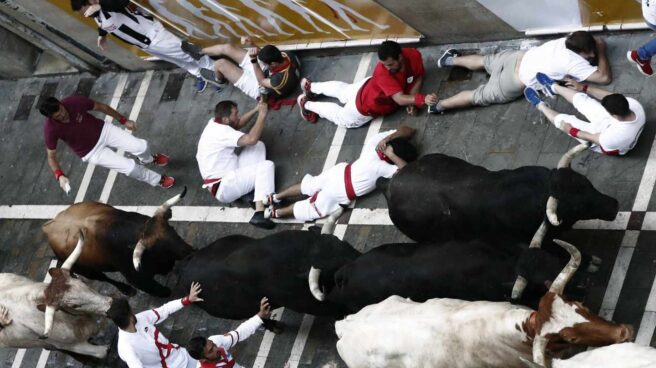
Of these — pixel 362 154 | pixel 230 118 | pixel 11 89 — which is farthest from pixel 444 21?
pixel 11 89

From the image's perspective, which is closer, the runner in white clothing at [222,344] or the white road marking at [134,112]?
the runner in white clothing at [222,344]

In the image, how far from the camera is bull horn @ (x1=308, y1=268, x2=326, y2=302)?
1268 cm

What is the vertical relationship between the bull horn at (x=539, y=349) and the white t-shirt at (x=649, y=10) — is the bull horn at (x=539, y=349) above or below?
below

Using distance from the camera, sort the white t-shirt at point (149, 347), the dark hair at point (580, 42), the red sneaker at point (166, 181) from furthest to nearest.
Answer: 1. the red sneaker at point (166, 181)
2. the white t-shirt at point (149, 347)
3. the dark hair at point (580, 42)

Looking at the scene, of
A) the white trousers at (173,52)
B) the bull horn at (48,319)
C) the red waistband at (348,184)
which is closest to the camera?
A: the bull horn at (48,319)

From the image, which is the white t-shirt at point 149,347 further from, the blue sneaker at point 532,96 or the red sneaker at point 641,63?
the red sneaker at point 641,63

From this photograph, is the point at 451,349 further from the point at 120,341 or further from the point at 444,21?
the point at 444,21

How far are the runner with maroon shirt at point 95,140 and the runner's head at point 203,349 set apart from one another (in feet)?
14.5

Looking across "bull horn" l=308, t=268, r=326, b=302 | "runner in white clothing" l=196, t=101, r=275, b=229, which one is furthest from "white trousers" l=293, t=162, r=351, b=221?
"bull horn" l=308, t=268, r=326, b=302

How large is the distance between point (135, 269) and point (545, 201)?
5681 millimetres

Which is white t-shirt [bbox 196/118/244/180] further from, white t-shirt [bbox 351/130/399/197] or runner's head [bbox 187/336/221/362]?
runner's head [bbox 187/336/221/362]

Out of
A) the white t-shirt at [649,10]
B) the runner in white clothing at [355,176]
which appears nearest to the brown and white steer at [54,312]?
the runner in white clothing at [355,176]

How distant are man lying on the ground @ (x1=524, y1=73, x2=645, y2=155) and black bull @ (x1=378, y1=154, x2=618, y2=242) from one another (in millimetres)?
1087

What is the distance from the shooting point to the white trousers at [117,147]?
55.3 feet
